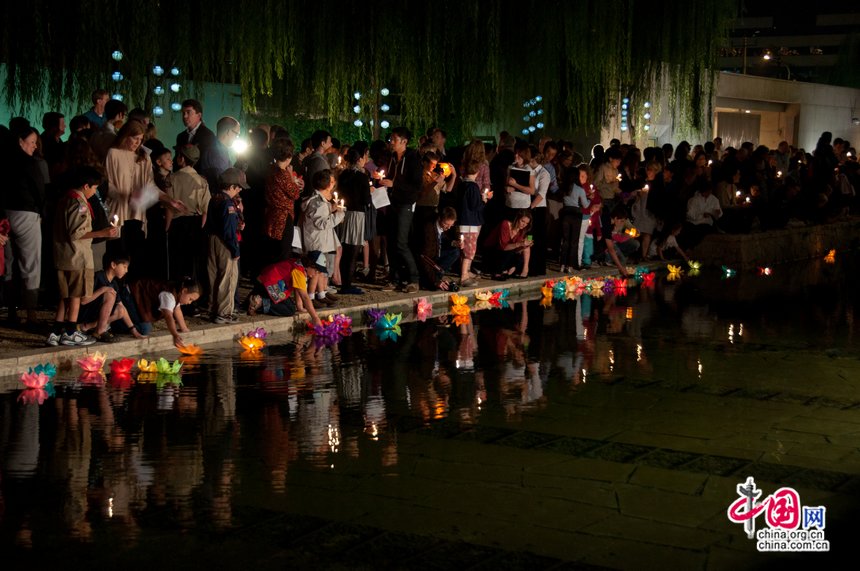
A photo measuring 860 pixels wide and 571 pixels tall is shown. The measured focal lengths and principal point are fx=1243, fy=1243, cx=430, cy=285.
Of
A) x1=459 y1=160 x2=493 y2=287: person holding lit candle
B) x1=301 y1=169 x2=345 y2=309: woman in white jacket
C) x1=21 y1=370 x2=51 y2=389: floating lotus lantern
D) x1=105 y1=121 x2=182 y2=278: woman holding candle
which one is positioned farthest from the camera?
x1=459 y1=160 x2=493 y2=287: person holding lit candle

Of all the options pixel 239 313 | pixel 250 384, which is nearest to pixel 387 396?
pixel 250 384

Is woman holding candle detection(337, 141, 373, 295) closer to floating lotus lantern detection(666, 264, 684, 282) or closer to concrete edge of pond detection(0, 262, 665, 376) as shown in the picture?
concrete edge of pond detection(0, 262, 665, 376)

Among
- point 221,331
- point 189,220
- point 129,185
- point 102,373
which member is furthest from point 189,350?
point 129,185

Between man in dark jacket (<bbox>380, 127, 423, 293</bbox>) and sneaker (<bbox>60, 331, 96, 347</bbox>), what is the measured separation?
561 centimetres

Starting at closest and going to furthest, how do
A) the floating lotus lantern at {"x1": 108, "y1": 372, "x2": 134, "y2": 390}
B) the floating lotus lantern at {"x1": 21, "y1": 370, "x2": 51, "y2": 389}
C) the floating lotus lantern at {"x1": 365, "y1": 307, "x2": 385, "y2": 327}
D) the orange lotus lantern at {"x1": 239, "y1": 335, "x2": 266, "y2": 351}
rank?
the floating lotus lantern at {"x1": 21, "y1": 370, "x2": 51, "y2": 389} < the floating lotus lantern at {"x1": 108, "y1": 372, "x2": 134, "y2": 390} < the orange lotus lantern at {"x1": 239, "y1": 335, "x2": 266, "y2": 351} < the floating lotus lantern at {"x1": 365, "y1": 307, "x2": 385, "y2": 327}

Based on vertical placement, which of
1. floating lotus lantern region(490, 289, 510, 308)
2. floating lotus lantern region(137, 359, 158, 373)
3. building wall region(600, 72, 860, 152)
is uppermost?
building wall region(600, 72, 860, 152)

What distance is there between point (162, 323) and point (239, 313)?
118cm

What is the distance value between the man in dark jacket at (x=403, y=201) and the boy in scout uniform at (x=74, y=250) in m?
5.40

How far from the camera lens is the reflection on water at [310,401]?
22.9 feet

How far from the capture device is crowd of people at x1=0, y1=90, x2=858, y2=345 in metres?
11.9

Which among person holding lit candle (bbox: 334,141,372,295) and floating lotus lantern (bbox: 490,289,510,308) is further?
floating lotus lantern (bbox: 490,289,510,308)

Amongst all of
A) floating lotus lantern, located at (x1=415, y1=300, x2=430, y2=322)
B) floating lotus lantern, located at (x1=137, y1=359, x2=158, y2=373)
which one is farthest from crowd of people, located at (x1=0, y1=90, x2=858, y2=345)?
floating lotus lantern, located at (x1=415, y1=300, x2=430, y2=322)

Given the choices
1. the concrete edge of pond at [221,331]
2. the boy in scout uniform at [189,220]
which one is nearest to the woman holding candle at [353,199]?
the concrete edge of pond at [221,331]

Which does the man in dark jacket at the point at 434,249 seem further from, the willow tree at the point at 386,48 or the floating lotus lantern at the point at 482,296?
the willow tree at the point at 386,48
